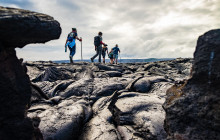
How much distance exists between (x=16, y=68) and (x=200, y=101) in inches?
112

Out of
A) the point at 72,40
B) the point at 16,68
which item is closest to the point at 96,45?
the point at 72,40

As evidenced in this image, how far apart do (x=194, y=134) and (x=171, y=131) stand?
0.32 meters

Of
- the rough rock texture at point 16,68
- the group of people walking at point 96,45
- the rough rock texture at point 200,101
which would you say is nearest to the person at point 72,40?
the group of people walking at point 96,45

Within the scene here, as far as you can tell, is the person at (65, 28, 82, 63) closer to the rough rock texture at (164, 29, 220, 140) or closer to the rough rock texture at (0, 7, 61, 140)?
the rough rock texture at (0, 7, 61, 140)

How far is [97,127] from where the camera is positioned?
3670 mm

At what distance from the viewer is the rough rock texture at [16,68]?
208 cm

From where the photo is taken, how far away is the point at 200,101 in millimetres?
2166

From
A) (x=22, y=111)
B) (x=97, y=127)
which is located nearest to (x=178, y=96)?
(x=97, y=127)

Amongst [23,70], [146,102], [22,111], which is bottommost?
[146,102]

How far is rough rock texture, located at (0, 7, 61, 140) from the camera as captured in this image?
2.08 metres

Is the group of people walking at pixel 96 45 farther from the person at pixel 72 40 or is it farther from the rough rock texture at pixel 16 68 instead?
the rough rock texture at pixel 16 68

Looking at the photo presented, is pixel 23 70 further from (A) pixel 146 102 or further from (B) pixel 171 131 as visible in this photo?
(A) pixel 146 102

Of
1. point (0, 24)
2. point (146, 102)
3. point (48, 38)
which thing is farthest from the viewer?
point (146, 102)

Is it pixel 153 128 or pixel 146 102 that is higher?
pixel 146 102
